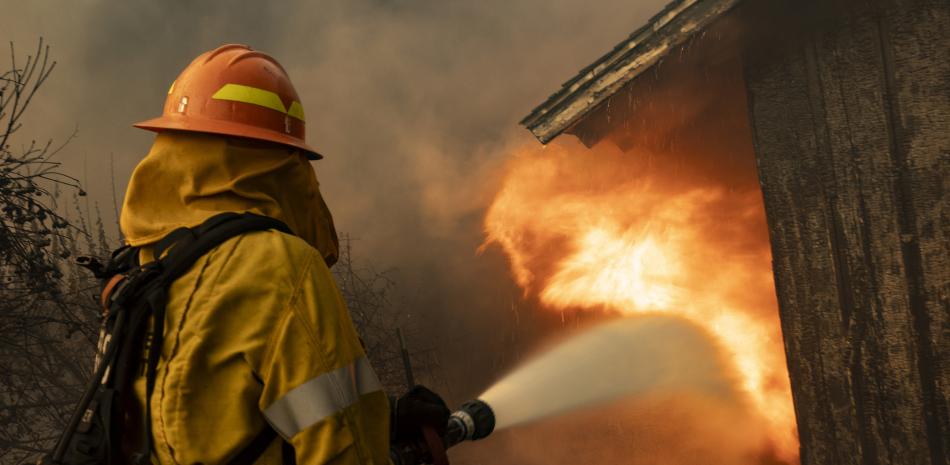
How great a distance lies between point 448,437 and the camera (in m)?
2.26

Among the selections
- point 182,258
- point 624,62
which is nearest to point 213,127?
point 182,258

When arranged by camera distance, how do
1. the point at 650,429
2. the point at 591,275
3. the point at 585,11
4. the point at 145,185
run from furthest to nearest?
the point at 585,11
the point at 650,429
the point at 591,275
the point at 145,185

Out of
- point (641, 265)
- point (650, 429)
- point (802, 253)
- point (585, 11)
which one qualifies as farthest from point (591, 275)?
point (585, 11)

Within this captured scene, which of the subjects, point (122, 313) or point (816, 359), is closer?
point (122, 313)

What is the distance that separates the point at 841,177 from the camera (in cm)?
303

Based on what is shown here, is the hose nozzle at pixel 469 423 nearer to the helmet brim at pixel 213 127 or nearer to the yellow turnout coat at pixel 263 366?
the yellow turnout coat at pixel 263 366

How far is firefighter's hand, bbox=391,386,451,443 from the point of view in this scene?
199 centimetres

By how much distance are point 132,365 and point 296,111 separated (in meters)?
0.98

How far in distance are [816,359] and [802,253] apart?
53 centimetres

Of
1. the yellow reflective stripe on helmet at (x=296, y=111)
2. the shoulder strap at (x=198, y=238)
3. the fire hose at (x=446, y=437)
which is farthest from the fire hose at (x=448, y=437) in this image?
the yellow reflective stripe on helmet at (x=296, y=111)

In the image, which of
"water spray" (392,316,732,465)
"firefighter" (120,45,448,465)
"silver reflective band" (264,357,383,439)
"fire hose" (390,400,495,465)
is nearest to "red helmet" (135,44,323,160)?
"firefighter" (120,45,448,465)

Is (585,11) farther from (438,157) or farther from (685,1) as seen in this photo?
(685,1)

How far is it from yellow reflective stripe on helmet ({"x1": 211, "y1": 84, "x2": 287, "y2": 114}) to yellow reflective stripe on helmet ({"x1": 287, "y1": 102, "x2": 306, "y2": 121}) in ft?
0.12

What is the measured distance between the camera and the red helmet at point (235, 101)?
78.1 inches
